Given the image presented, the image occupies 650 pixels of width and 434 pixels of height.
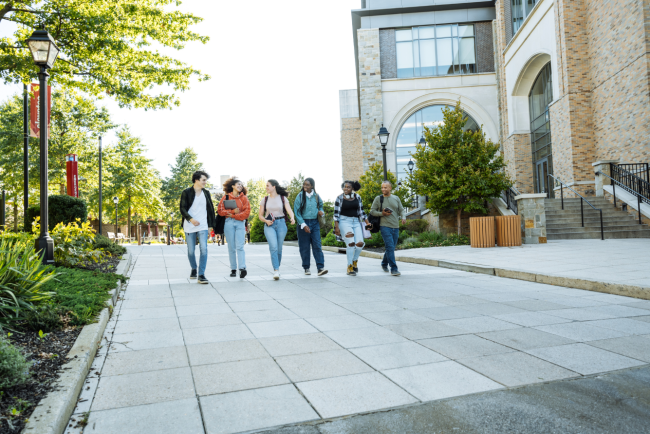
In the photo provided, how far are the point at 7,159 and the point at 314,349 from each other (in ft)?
92.7

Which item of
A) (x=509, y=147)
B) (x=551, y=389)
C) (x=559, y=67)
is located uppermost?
(x=559, y=67)

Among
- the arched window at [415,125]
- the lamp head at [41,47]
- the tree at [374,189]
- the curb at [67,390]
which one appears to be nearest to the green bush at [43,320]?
the curb at [67,390]

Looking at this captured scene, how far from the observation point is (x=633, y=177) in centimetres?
1647

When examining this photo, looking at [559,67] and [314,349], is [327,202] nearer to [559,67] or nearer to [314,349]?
[559,67]

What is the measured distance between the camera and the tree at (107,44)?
1099cm

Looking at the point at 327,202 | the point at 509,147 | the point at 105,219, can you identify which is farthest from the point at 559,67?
the point at 105,219

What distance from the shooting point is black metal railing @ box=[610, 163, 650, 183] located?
1594 cm

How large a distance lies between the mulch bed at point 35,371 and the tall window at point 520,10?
25858 millimetres

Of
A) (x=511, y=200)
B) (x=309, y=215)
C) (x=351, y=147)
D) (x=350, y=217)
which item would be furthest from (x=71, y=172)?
(x=351, y=147)

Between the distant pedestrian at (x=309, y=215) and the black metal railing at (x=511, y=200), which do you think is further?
the black metal railing at (x=511, y=200)

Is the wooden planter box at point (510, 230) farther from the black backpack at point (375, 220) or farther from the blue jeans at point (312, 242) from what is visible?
the blue jeans at point (312, 242)

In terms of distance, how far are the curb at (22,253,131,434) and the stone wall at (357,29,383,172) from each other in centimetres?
2507

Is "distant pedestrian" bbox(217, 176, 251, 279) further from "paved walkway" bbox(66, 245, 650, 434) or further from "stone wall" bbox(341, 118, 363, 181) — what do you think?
"stone wall" bbox(341, 118, 363, 181)

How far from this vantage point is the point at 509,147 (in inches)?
1029
